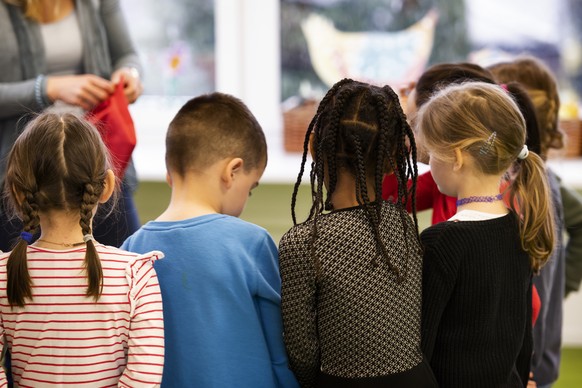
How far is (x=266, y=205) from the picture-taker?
3174 mm

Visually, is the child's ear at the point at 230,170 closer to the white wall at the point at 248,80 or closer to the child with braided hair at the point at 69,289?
the child with braided hair at the point at 69,289

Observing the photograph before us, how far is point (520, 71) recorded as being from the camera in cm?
213

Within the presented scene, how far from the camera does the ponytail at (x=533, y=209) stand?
4.93ft

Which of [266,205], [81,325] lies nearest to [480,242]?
[81,325]

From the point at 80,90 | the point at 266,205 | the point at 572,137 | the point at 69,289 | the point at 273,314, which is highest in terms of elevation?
the point at 80,90

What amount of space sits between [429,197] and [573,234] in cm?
59

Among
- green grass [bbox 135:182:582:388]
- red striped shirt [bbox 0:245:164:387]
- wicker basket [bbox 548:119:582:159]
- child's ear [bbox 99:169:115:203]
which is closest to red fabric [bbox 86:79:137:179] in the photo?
child's ear [bbox 99:169:115:203]

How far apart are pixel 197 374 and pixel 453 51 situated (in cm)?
234

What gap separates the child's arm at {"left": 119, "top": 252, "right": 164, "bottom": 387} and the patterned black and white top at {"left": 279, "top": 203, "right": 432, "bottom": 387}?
0.21m

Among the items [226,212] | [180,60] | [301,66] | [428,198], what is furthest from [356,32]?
[226,212]

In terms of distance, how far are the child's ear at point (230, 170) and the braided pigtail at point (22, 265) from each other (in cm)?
36

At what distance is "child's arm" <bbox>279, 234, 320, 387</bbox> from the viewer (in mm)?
1330

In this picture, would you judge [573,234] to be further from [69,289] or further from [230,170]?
[69,289]

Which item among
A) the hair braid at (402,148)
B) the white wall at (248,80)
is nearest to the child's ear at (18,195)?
the hair braid at (402,148)
